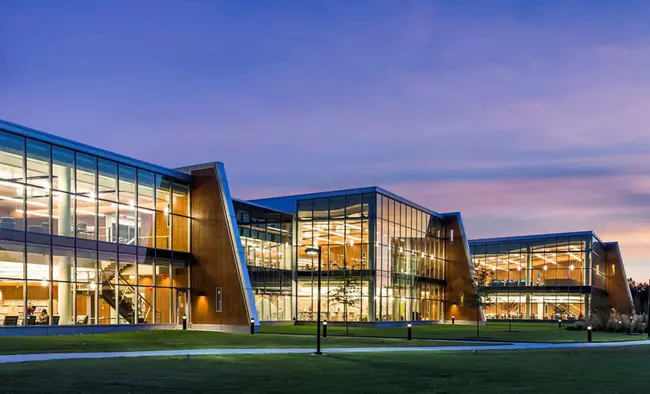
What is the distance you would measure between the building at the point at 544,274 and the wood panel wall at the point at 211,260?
47452 mm

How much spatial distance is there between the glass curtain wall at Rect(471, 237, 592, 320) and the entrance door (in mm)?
48448

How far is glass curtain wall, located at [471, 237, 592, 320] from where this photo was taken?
9075 centimetres

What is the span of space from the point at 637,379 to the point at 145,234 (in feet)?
106

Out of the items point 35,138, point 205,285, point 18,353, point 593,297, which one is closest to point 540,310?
point 593,297

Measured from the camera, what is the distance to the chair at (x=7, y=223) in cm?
A: 3675

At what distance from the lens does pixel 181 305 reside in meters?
48.5

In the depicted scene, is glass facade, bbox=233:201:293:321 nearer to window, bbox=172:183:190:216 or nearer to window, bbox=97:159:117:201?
window, bbox=172:183:190:216

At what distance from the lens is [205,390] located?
1600cm

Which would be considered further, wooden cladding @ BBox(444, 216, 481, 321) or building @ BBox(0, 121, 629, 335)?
wooden cladding @ BBox(444, 216, 481, 321)

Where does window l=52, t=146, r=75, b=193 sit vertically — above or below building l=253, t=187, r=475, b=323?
above

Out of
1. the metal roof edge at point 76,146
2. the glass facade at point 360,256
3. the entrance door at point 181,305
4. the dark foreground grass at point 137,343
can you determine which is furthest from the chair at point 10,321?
the glass facade at point 360,256

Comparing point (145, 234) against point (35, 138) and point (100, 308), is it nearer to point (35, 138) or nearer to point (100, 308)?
point (100, 308)

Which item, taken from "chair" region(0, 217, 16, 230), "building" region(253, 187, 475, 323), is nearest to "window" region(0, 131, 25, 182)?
"chair" region(0, 217, 16, 230)

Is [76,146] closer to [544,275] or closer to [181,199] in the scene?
[181,199]
